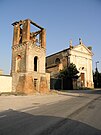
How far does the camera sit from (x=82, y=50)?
50.5 metres

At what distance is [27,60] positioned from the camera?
2588 centimetres

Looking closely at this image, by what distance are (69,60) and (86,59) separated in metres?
8.02

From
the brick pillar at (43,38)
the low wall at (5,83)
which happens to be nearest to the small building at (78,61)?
the brick pillar at (43,38)

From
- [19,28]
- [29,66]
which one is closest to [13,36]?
[19,28]

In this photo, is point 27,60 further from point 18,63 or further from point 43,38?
point 43,38

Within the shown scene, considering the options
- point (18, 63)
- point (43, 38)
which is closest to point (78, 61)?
point (43, 38)

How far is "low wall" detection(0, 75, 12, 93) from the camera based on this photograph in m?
24.3

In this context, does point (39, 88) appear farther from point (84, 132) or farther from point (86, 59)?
point (86, 59)

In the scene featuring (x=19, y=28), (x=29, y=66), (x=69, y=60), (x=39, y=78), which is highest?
(x=19, y=28)

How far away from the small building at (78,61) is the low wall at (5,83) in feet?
65.3

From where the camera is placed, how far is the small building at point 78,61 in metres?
46.2

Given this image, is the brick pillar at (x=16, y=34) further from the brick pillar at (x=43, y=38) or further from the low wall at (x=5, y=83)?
the low wall at (x=5, y=83)

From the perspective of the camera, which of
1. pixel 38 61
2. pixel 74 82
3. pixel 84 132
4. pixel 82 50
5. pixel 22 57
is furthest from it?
pixel 82 50

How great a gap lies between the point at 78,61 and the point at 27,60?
25.4m
